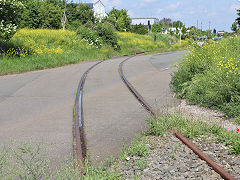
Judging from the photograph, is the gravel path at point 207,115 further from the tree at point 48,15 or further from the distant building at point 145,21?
the distant building at point 145,21

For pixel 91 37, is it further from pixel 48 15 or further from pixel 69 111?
pixel 69 111

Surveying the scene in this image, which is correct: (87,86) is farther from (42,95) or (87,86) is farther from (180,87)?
(180,87)

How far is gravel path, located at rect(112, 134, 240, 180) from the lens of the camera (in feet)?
13.4

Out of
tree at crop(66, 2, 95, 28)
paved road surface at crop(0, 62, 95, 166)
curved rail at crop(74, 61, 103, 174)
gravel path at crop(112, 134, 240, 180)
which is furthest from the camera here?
tree at crop(66, 2, 95, 28)

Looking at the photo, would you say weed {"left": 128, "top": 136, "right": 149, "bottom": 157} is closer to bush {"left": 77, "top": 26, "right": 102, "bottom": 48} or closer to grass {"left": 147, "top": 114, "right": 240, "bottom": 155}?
grass {"left": 147, "top": 114, "right": 240, "bottom": 155}

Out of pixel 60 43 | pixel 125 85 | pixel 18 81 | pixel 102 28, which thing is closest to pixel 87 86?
pixel 125 85

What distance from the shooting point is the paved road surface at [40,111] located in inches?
221

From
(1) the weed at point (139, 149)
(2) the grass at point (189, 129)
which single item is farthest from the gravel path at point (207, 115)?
(1) the weed at point (139, 149)

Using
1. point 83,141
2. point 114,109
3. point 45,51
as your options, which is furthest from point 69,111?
point 45,51

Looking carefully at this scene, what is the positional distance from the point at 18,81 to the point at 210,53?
836cm

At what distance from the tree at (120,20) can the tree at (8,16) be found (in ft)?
149

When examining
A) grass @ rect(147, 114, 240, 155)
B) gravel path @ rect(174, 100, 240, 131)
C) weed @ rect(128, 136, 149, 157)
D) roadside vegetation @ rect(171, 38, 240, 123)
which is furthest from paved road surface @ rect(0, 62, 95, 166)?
roadside vegetation @ rect(171, 38, 240, 123)

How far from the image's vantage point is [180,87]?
1006cm

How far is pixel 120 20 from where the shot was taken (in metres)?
65.5
